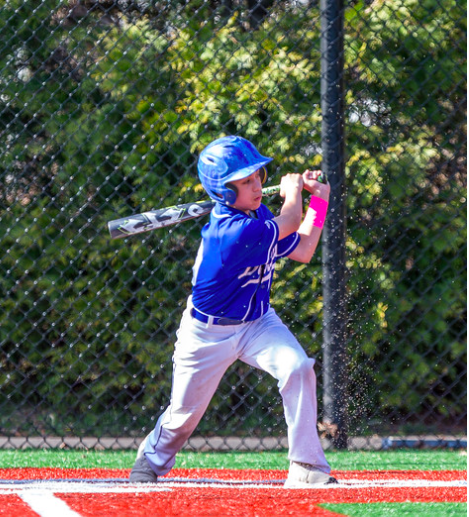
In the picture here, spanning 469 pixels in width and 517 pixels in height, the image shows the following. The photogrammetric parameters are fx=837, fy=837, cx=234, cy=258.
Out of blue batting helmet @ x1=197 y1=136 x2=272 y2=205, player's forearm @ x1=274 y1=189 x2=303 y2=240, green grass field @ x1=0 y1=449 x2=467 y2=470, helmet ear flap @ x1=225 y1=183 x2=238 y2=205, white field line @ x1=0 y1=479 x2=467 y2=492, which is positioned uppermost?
blue batting helmet @ x1=197 y1=136 x2=272 y2=205

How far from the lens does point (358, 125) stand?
4.19 metres

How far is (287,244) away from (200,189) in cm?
116

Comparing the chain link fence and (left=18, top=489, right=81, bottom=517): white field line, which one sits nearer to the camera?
(left=18, top=489, right=81, bottom=517): white field line

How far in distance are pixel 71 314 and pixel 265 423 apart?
1.14 m

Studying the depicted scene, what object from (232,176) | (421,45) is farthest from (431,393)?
(232,176)

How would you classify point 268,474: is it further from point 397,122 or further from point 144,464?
point 397,122

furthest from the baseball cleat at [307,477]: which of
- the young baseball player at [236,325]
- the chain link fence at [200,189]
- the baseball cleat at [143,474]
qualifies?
the chain link fence at [200,189]

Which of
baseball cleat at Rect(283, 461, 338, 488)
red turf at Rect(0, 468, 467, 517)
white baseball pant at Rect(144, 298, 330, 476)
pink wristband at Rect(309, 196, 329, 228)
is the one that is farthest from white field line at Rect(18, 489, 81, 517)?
pink wristband at Rect(309, 196, 329, 228)

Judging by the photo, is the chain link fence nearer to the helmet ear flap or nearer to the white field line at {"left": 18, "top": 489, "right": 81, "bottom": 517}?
the helmet ear flap

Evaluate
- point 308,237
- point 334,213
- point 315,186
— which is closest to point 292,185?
point 315,186

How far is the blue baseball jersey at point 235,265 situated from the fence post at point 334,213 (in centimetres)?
86

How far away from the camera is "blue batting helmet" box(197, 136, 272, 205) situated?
2859 millimetres

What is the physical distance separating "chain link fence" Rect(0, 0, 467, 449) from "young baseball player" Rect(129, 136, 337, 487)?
117 centimetres

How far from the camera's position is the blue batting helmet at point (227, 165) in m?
2.86
